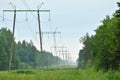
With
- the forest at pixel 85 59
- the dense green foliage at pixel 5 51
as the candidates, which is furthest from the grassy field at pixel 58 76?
the dense green foliage at pixel 5 51

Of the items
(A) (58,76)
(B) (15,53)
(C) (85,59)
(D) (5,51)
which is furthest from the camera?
(C) (85,59)

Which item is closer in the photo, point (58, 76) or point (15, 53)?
point (58, 76)

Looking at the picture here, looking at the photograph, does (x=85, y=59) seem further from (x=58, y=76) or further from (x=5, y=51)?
(x=58, y=76)

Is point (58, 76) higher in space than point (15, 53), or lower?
lower

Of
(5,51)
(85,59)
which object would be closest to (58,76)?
(5,51)

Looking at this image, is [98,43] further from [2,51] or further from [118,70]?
[2,51]

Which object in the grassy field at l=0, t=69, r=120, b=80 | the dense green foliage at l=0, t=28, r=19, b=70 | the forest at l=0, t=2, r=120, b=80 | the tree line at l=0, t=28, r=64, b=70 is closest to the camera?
the grassy field at l=0, t=69, r=120, b=80

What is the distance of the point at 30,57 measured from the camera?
164m

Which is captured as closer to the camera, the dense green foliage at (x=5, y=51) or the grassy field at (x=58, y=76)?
the grassy field at (x=58, y=76)

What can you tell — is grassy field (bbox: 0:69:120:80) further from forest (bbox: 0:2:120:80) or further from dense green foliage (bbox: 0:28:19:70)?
dense green foliage (bbox: 0:28:19:70)

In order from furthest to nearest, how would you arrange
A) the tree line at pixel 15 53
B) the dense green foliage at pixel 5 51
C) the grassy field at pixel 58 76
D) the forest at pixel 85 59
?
the tree line at pixel 15 53, the dense green foliage at pixel 5 51, the forest at pixel 85 59, the grassy field at pixel 58 76

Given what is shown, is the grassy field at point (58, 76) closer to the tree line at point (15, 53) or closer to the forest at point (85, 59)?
the forest at point (85, 59)

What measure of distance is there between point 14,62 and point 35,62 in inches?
1829

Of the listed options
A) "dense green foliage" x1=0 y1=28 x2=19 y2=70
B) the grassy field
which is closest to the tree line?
"dense green foliage" x1=0 y1=28 x2=19 y2=70
